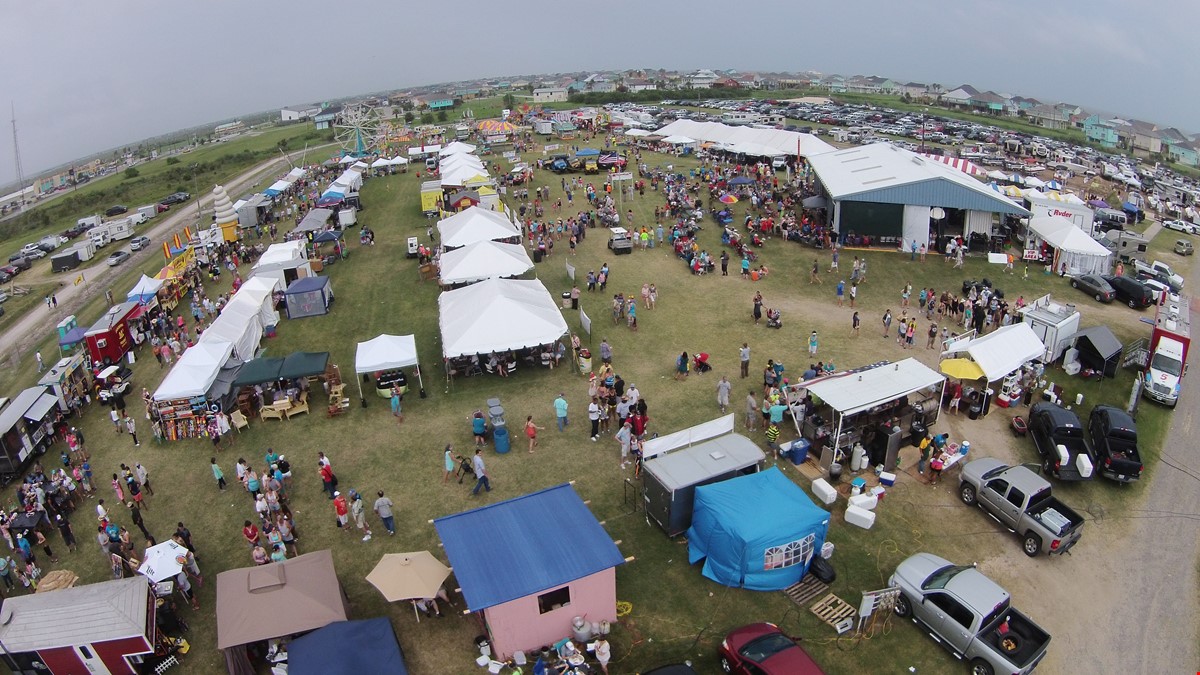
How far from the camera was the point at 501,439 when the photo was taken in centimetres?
1561

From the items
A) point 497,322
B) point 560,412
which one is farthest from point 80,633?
point 497,322

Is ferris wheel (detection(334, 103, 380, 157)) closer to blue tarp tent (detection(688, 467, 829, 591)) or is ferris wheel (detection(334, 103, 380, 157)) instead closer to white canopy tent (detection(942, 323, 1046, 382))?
white canopy tent (detection(942, 323, 1046, 382))

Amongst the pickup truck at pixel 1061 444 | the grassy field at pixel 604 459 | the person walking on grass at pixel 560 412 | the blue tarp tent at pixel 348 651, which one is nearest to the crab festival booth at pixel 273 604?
the blue tarp tent at pixel 348 651

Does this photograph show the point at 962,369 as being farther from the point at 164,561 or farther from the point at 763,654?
the point at 164,561

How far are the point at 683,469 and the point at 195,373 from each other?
13841mm

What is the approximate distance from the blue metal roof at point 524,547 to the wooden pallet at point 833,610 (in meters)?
3.70

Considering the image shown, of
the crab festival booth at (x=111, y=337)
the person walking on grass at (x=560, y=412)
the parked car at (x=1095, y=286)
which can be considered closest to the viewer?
the person walking on grass at (x=560, y=412)

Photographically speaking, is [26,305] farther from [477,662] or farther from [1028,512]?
[1028,512]

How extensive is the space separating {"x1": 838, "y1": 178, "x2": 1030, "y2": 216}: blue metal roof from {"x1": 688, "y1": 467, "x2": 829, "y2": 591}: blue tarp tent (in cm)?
2160

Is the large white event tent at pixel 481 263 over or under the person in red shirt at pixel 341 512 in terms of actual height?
over

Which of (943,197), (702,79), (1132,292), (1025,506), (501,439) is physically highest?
(702,79)

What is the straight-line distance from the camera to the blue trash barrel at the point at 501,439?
51.1 feet

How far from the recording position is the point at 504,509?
11.7m

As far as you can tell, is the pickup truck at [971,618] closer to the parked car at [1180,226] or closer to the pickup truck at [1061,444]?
the pickup truck at [1061,444]
